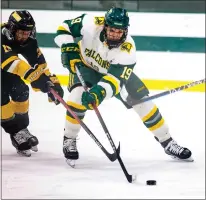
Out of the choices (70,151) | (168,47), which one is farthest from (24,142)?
(168,47)

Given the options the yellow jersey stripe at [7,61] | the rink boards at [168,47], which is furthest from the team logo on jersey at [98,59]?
the rink boards at [168,47]

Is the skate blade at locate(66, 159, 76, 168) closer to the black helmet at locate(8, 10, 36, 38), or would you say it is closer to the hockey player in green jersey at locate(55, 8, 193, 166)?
the hockey player in green jersey at locate(55, 8, 193, 166)

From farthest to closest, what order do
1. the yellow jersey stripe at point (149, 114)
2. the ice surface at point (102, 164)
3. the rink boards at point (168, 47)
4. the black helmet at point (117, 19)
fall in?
the rink boards at point (168, 47)
the yellow jersey stripe at point (149, 114)
the black helmet at point (117, 19)
the ice surface at point (102, 164)

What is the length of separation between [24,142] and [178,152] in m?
0.69

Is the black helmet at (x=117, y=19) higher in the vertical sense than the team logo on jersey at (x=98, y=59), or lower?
higher

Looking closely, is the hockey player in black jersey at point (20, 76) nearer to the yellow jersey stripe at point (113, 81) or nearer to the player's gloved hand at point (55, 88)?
the player's gloved hand at point (55, 88)

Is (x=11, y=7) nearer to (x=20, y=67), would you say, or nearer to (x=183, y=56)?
(x=20, y=67)

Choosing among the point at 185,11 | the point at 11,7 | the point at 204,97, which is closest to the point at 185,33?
the point at 185,11

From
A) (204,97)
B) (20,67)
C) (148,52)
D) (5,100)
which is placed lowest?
(204,97)

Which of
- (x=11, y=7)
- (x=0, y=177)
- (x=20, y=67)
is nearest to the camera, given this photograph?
(x=0, y=177)

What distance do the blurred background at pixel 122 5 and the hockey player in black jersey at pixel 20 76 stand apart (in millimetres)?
533

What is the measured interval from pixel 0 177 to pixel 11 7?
968mm

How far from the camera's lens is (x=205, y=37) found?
4160mm

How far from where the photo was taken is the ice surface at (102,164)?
2135mm
